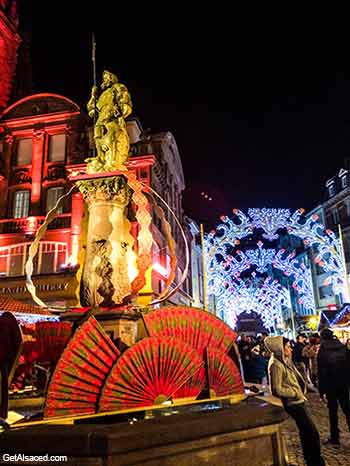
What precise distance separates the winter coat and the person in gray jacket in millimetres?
2119

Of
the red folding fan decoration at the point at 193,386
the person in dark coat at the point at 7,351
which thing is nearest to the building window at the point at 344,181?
the red folding fan decoration at the point at 193,386

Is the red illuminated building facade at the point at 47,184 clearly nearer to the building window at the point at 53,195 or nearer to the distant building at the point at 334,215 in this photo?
the building window at the point at 53,195

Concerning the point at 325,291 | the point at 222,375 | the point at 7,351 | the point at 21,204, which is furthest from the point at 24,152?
the point at 325,291

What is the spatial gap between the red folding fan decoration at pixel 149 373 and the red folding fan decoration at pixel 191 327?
1.04ft

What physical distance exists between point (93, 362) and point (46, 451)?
2.77ft

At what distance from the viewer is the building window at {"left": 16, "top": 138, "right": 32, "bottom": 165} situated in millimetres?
29000

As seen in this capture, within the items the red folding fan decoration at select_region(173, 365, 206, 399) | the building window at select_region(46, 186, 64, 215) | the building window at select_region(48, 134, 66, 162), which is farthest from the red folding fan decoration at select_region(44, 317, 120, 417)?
the building window at select_region(48, 134, 66, 162)

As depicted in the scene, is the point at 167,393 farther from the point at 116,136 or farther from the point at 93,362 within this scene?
the point at 116,136

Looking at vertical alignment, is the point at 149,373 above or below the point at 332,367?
above

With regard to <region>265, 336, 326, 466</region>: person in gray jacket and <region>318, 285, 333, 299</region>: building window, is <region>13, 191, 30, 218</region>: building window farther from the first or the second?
<region>318, 285, 333, 299</region>: building window

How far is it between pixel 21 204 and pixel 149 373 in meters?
26.4

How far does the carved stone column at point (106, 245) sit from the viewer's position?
267 inches

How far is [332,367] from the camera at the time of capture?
7.73 metres

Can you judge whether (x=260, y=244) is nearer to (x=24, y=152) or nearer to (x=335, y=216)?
(x=24, y=152)
